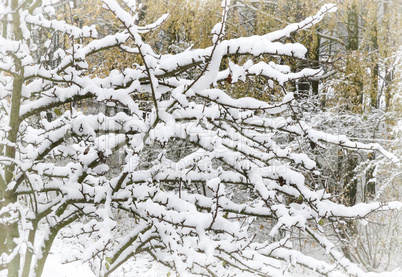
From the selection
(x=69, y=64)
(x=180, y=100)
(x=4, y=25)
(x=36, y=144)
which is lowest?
(x=36, y=144)

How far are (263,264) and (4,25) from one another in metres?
2.49

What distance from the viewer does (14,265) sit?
8.17 feet

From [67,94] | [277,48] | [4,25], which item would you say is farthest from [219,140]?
[4,25]

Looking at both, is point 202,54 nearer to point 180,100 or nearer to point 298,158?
point 180,100

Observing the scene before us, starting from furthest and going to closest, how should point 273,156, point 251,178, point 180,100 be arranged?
point 273,156 → point 251,178 → point 180,100

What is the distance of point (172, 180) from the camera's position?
101 inches

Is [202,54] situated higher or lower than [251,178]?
higher

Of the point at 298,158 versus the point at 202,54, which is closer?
the point at 202,54

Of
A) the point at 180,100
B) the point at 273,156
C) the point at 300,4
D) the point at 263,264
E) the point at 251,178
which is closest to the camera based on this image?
the point at 180,100

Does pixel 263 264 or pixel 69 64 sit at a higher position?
pixel 69 64

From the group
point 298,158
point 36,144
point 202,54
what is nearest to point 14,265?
point 36,144

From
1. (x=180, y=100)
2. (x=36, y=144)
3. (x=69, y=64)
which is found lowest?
(x=36, y=144)

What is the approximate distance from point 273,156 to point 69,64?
1.57 meters

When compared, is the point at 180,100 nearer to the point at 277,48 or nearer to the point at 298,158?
the point at 277,48
